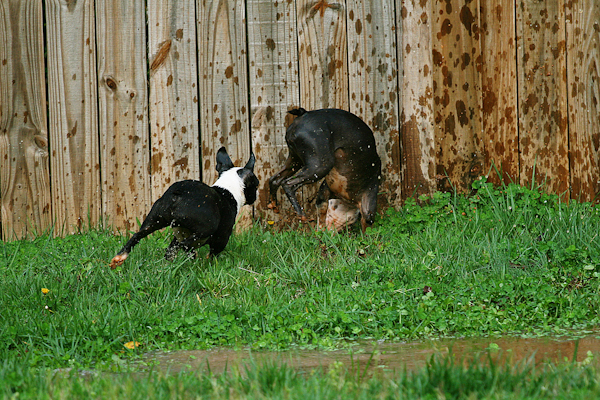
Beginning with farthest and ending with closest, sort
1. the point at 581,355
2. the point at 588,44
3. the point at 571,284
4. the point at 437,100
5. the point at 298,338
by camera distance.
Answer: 1. the point at 437,100
2. the point at 588,44
3. the point at 571,284
4. the point at 298,338
5. the point at 581,355

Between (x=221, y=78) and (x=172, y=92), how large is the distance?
1.47 feet

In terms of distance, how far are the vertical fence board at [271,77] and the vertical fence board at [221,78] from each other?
0.09 meters

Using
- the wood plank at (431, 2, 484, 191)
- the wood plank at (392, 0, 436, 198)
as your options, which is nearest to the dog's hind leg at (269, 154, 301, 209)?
the wood plank at (392, 0, 436, 198)

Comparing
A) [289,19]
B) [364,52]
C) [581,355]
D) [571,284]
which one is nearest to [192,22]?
[289,19]

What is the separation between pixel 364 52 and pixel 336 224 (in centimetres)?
158

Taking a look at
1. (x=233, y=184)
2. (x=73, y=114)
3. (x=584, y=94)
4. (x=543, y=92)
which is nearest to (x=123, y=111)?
(x=73, y=114)

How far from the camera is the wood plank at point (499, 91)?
5.53 m

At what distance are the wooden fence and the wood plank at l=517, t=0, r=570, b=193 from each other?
0.01m

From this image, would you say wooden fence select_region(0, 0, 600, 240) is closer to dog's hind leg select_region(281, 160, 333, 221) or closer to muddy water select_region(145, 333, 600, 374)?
dog's hind leg select_region(281, 160, 333, 221)

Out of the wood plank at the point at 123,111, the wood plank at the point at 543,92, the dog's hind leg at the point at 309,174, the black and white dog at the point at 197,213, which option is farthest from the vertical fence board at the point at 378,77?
the wood plank at the point at 123,111

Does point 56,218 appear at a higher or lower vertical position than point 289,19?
lower

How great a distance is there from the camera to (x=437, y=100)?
5688 mm

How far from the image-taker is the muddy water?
279 centimetres

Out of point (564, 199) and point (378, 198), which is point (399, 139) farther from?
point (564, 199)
